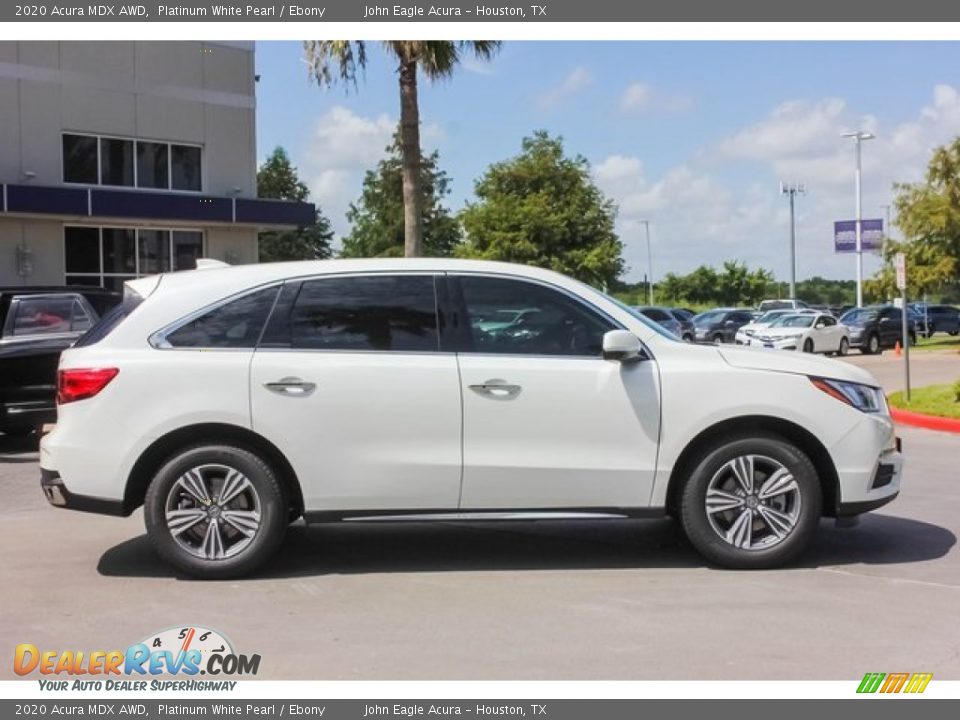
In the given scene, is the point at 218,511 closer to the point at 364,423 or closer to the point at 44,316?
the point at 364,423

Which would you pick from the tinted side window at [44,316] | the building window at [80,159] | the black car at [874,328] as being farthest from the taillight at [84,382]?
the black car at [874,328]

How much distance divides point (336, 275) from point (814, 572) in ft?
10.8

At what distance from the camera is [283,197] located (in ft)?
265

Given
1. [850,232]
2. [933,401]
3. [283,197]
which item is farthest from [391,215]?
[933,401]

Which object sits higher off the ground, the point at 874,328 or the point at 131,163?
the point at 131,163

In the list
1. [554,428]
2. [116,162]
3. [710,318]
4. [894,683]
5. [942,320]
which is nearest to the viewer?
[894,683]

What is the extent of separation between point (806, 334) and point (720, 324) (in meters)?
8.41

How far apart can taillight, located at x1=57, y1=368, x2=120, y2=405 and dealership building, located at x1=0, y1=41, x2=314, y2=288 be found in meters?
17.6

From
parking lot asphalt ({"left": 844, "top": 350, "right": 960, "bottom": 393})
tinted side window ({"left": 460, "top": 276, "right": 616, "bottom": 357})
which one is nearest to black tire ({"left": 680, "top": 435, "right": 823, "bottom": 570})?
tinted side window ({"left": 460, "top": 276, "right": 616, "bottom": 357})

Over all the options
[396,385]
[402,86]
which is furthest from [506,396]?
[402,86]

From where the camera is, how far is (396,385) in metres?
6.41

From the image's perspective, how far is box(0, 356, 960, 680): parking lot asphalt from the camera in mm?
5047
